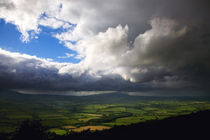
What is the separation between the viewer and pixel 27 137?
82.0ft

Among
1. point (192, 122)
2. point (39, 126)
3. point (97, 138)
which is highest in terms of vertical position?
point (39, 126)

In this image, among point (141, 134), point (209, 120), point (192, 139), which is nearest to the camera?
point (192, 139)

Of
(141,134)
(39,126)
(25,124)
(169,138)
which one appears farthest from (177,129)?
(25,124)

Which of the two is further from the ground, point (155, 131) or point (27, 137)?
point (27, 137)

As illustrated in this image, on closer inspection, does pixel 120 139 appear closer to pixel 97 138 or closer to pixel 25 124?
pixel 97 138

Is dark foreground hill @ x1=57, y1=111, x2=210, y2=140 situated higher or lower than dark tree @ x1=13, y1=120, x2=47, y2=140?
lower

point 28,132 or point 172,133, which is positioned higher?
point 28,132

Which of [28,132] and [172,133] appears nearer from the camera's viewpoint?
[28,132]

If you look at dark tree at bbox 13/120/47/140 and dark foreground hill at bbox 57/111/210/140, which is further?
dark foreground hill at bbox 57/111/210/140

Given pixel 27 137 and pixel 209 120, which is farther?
pixel 209 120

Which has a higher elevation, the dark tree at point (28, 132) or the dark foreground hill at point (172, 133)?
the dark tree at point (28, 132)

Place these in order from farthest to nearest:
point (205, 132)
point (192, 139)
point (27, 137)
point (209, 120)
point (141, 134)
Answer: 1. point (209, 120)
2. point (141, 134)
3. point (205, 132)
4. point (192, 139)
5. point (27, 137)

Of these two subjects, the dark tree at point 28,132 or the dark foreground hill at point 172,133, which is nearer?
the dark tree at point 28,132

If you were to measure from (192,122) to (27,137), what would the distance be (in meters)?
44.9
